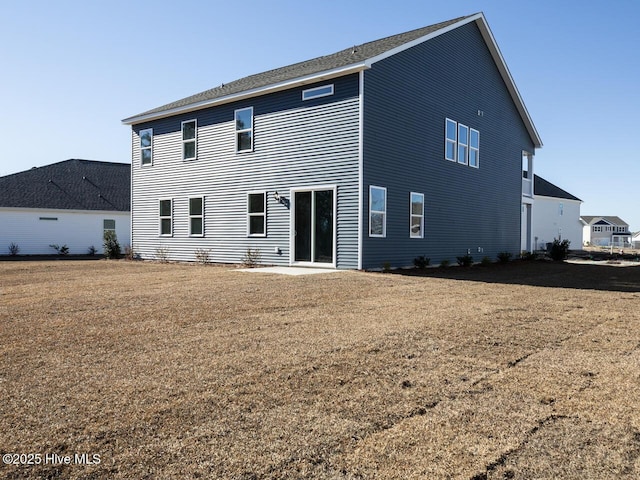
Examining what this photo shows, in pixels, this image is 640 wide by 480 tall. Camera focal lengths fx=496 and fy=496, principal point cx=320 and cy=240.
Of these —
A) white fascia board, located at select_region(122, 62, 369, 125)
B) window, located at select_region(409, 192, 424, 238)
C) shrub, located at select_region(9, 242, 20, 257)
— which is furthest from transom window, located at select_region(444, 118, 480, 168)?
shrub, located at select_region(9, 242, 20, 257)

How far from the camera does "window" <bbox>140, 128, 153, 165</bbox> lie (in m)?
19.5

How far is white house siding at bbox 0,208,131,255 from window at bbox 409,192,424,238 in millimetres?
19613

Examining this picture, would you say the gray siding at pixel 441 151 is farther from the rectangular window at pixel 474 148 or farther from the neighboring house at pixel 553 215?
the neighboring house at pixel 553 215

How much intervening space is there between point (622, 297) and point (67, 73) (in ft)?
52.0

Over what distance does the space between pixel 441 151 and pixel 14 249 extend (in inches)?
864

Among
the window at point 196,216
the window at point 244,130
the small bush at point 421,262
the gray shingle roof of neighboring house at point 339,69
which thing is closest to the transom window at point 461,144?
the gray shingle roof of neighboring house at point 339,69

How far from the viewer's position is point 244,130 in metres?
16.1

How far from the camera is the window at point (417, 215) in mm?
15516

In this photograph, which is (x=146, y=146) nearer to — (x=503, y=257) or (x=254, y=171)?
(x=254, y=171)

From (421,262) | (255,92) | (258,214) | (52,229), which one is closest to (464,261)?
(421,262)

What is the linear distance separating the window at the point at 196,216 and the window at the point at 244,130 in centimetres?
265

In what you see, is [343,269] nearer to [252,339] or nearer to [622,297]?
[622,297]

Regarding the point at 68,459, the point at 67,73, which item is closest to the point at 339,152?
the point at 67,73

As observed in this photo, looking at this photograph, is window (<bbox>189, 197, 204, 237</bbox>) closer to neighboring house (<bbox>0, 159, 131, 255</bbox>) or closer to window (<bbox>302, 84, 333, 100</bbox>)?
window (<bbox>302, 84, 333, 100</bbox>)
